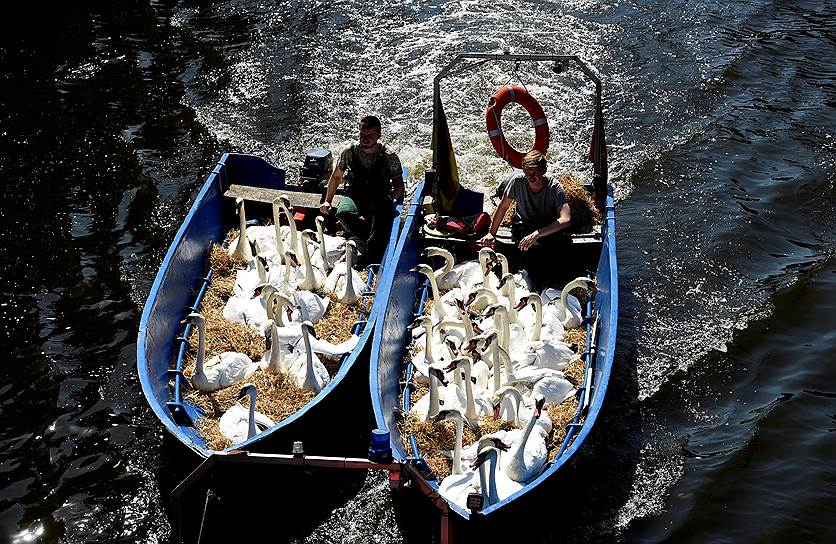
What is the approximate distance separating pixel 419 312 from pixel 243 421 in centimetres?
262

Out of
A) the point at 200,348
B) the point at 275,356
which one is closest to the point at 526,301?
the point at 275,356

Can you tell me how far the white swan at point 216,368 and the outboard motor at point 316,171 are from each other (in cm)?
322

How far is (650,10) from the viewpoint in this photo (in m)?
18.8

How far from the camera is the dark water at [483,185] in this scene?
31.6 feet

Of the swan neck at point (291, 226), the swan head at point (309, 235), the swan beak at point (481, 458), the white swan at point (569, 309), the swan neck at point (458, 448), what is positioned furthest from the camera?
the swan neck at point (291, 226)

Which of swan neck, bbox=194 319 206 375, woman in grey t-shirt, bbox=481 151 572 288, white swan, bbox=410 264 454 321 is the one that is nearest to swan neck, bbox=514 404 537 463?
white swan, bbox=410 264 454 321

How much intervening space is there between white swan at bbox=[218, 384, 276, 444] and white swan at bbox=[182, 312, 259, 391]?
456 mm

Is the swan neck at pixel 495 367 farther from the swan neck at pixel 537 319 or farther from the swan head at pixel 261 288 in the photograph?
the swan head at pixel 261 288

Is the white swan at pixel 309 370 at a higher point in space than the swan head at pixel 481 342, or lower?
lower

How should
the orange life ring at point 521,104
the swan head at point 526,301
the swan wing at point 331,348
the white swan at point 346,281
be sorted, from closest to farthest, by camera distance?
1. the swan head at point 526,301
2. the swan wing at point 331,348
3. the white swan at point 346,281
4. the orange life ring at point 521,104

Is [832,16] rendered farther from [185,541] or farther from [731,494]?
[185,541]

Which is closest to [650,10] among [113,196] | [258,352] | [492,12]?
[492,12]

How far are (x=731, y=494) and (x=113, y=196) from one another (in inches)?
386

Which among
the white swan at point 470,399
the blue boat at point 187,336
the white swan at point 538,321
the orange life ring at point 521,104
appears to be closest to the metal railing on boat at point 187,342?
the blue boat at point 187,336
